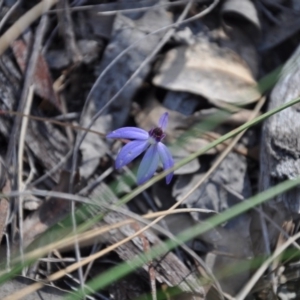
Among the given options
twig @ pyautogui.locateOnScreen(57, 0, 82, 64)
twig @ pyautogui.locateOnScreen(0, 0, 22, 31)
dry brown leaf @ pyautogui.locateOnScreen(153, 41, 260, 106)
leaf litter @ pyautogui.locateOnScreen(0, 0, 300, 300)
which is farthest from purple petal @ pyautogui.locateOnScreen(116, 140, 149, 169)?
twig @ pyautogui.locateOnScreen(0, 0, 22, 31)

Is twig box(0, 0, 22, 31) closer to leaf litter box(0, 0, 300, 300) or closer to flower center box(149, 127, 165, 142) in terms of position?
leaf litter box(0, 0, 300, 300)

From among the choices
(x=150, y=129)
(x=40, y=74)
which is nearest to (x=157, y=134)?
(x=150, y=129)

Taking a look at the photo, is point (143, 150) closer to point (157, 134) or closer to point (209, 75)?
point (157, 134)

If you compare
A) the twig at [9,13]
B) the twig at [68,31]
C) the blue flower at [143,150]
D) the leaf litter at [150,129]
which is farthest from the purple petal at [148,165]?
the twig at [9,13]

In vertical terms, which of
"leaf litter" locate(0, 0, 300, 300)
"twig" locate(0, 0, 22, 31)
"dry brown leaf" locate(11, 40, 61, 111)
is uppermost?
"twig" locate(0, 0, 22, 31)

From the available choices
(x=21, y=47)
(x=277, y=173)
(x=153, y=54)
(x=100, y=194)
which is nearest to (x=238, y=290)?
(x=277, y=173)

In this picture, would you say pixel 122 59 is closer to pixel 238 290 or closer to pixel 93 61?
pixel 93 61
